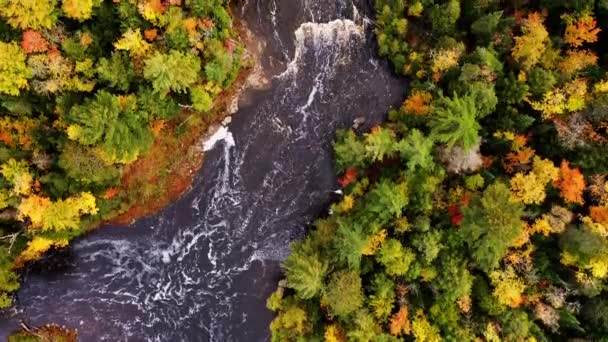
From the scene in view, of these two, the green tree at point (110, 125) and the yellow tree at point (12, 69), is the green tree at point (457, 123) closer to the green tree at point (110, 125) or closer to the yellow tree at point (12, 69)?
the green tree at point (110, 125)

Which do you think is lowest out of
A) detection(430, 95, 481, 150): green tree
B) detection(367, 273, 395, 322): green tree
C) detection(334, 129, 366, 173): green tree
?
detection(367, 273, 395, 322): green tree

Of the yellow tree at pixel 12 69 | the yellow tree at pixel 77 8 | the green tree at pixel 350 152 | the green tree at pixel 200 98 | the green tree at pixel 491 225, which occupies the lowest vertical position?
the green tree at pixel 491 225

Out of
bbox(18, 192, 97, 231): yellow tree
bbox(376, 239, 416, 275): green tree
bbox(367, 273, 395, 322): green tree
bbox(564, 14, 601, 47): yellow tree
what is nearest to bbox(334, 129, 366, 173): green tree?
bbox(376, 239, 416, 275): green tree

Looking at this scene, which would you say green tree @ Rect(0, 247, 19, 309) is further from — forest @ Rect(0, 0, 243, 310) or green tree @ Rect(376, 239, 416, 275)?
green tree @ Rect(376, 239, 416, 275)

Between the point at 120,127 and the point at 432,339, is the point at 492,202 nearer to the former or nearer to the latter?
the point at 432,339

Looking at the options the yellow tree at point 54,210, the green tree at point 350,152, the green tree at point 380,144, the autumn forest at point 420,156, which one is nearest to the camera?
the autumn forest at point 420,156

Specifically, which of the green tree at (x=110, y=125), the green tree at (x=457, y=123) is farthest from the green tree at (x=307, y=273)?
the green tree at (x=110, y=125)
